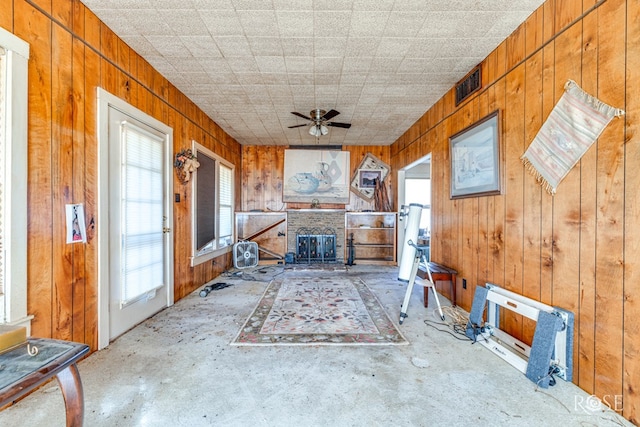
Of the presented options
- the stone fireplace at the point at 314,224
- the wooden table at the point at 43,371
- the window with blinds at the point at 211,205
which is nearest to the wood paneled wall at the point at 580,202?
the wooden table at the point at 43,371

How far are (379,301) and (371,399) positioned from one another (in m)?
1.90

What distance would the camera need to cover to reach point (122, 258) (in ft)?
8.14

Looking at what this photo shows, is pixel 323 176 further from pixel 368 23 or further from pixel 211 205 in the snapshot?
pixel 368 23

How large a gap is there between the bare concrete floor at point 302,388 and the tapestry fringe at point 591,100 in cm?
164

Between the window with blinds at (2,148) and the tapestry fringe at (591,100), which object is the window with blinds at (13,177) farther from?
the tapestry fringe at (591,100)

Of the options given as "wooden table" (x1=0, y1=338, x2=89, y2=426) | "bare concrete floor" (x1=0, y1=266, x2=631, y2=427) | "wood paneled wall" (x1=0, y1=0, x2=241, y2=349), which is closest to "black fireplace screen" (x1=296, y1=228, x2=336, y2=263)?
"bare concrete floor" (x1=0, y1=266, x2=631, y2=427)

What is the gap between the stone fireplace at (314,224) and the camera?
625 centimetres

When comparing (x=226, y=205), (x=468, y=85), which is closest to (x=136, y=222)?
A: (x=226, y=205)

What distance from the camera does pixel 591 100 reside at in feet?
5.50

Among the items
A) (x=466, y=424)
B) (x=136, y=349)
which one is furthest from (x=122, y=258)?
(x=466, y=424)

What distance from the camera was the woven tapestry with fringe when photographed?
166 centimetres

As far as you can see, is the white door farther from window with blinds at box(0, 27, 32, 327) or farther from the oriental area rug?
the oriental area rug

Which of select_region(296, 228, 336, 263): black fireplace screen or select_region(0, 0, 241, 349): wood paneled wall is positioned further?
select_region(296, 228, 336, 263): black fireplace screen

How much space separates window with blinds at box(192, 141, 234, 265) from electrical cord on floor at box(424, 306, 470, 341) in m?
3.05
